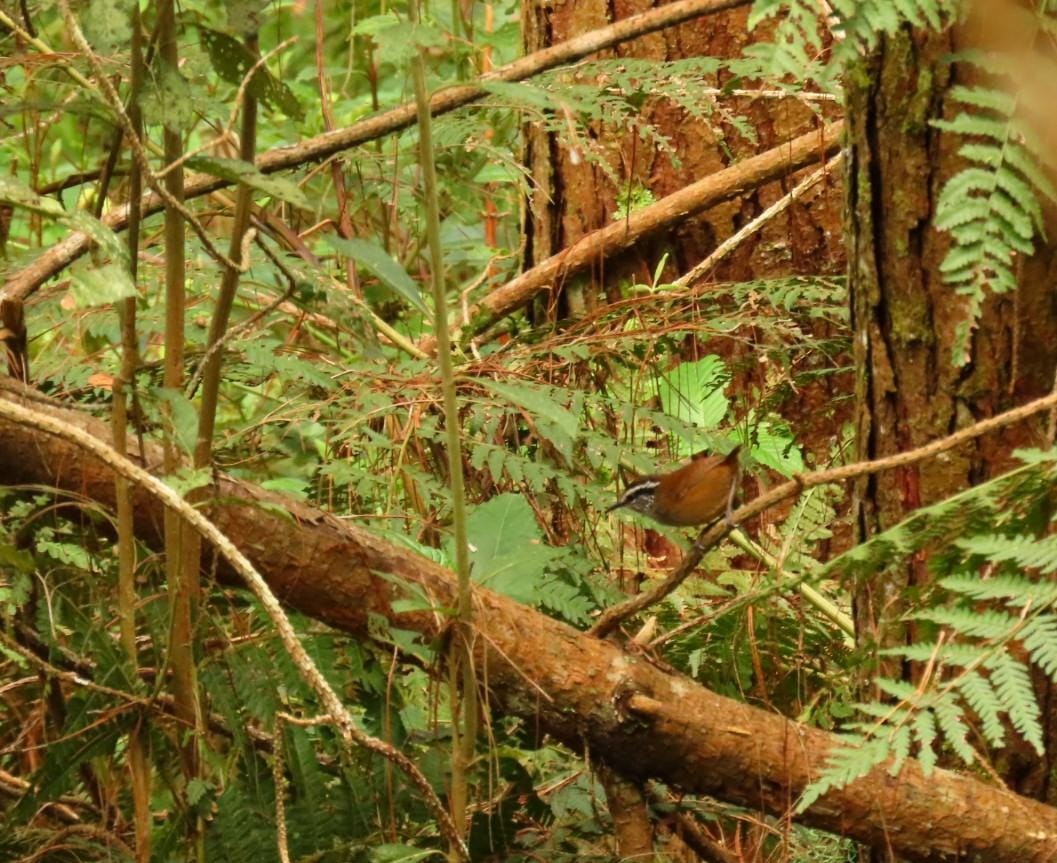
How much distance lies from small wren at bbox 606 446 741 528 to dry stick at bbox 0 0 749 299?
777 millimetres

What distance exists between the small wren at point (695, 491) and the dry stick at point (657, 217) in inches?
40.7

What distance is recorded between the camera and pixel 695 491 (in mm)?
2500

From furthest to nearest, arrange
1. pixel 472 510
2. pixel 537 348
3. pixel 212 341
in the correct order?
pixel 537 348 → pixel 472 510 → pixel 212 341

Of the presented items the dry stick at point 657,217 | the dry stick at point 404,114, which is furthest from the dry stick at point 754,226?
the dry stick at point 404,114

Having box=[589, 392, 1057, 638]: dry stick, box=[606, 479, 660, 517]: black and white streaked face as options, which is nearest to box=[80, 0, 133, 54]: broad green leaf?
box=[589, 392, 1057, 638]: dry stick

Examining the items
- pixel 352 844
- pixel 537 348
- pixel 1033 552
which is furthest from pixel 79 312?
pixel 1033 552

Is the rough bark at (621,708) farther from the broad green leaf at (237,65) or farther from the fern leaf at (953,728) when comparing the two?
the broad green leaf at (237,65)

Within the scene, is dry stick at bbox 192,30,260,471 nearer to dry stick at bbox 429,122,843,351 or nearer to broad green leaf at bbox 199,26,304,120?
broad green leaf at bbox 199,26,304,120

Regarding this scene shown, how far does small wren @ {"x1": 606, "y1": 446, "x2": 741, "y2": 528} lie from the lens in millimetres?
2488

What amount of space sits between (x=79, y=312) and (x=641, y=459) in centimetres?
140

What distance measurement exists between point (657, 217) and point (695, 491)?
1.42m

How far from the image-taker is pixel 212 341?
69.5 inches

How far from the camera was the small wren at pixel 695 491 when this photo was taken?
2.49m

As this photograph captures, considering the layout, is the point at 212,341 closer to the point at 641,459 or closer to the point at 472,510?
the point at 472,510
